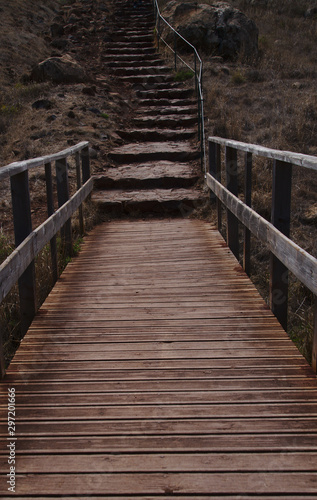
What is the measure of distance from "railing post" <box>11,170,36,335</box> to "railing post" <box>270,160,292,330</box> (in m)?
1.84

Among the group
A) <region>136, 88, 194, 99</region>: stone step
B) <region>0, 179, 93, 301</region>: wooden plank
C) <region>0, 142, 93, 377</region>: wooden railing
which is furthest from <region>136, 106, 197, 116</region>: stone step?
<region>0, 142, 93, 377</region>: wooden railing

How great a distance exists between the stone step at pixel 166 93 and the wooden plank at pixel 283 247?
7584 millimetres

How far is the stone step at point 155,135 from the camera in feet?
34.3

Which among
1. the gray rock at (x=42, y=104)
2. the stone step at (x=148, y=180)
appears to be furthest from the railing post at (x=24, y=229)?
the gray rock at (x=42, y=104)

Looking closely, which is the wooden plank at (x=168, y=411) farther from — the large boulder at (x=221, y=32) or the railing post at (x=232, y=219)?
the large boulder at (x=221, y=32)

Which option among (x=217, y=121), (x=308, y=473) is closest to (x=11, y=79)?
(x=217, y=121)

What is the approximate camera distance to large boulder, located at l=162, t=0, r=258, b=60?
1489 cm

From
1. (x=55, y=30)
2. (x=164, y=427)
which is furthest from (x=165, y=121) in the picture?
(x=164, y=427)

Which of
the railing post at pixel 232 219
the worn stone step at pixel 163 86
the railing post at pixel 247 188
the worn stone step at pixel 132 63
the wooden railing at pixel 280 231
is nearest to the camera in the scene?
the wooden railing at pixel 280 231

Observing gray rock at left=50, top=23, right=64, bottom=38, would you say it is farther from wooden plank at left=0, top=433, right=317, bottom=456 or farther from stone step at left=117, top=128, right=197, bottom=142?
wooden plank at left=0, top=433, right=317, bottom=456

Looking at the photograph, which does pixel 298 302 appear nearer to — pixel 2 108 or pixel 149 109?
pixel 149 109

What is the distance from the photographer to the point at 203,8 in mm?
15844

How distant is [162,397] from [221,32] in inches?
571

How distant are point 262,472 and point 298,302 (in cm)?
349
